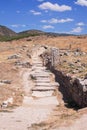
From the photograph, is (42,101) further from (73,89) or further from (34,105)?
(73,89)

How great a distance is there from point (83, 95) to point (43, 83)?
7.05 meters

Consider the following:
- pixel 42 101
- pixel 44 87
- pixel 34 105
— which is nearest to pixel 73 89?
pixel 42 101

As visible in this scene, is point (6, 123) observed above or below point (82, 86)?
below

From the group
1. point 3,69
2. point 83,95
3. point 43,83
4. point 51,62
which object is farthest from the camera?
point 51,62

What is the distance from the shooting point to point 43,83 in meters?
25.0

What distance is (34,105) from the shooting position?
64.3ft

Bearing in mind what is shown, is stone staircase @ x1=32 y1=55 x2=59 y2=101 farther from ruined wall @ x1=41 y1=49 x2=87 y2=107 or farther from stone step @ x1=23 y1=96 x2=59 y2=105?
ruined wall @ x1=41 y1=49 x2=87 y2=107

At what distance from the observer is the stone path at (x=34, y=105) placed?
15797 millimetres

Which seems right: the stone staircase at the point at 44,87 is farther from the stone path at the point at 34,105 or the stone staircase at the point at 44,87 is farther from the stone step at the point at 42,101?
the stone step at the point at 42,101

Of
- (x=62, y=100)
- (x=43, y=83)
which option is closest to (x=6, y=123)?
(x=62, y=100)

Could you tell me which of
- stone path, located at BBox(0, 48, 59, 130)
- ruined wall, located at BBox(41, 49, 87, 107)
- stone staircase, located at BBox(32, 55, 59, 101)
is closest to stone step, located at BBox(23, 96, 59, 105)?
stone path, located at BBox(0, 48, 59, 130)

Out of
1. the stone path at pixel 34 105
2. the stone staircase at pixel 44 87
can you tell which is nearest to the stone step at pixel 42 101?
the stone path at pixel 34 105

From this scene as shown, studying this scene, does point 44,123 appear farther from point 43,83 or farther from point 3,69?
point 3,69

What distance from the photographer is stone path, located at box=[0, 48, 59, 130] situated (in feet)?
51.8
